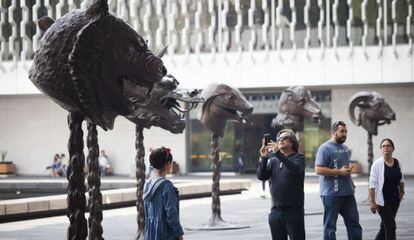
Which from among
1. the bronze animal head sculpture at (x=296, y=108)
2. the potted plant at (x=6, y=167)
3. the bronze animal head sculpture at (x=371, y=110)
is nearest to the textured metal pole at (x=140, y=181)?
the bronze animal head sculpture at (x=296, y=108)

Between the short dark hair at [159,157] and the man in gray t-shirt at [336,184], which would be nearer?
the short dark hair at [159,157]

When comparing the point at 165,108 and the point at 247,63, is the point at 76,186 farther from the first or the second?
the point at 247,63

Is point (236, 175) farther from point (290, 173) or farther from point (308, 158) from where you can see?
point (290, 173)

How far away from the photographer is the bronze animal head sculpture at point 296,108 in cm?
2445

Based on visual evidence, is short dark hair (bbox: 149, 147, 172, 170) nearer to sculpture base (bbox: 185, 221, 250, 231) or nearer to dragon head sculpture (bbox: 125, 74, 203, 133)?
dragon head sculpture (bbox: 125, 74, 203, 133)

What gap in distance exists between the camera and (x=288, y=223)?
1147 centimetres

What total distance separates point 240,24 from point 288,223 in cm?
3929

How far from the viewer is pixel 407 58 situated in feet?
150

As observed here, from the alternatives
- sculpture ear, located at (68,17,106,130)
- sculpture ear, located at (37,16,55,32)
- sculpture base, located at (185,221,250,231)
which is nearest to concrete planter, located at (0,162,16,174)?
sculpture base, located at (185,221,250,231)

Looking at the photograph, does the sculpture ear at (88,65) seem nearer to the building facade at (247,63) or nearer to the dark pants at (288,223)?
the dark pants at (288,223)

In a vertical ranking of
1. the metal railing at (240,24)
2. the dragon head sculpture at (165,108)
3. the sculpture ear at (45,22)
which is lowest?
the dragon head sculpture at (165,108)

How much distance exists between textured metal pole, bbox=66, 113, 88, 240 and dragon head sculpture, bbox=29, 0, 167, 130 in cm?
37

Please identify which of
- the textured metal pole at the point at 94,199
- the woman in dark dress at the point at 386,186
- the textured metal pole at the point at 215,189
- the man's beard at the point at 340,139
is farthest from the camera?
the textured metal pole at the point at 215,189

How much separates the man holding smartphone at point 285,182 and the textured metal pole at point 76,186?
9.29 feet
